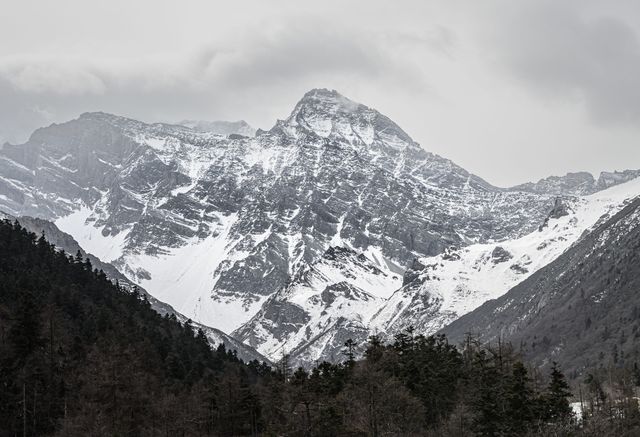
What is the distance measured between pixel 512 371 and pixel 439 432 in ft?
46.6

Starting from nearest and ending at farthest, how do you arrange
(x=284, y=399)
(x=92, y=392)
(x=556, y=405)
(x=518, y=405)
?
(x=92, y=392), (x=518, y=405), (x=284, y=399), (x=556, y=405)

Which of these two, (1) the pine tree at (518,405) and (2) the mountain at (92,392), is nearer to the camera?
(2) the mountain at (92,392)

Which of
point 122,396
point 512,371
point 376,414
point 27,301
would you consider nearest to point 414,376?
point 512,371

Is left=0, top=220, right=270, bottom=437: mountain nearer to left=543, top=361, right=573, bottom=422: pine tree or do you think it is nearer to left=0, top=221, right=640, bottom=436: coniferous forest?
left=0, top=221, right=640, bottom=436: coniferous forest

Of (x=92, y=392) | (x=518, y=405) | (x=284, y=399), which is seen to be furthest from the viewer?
(x=284, y=399)

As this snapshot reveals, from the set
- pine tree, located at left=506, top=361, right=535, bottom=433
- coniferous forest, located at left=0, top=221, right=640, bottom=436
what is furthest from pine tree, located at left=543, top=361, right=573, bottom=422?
pine tree, located at left=506, top=361, right=535, bottom=433

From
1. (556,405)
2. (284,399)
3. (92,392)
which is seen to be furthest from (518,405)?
(92,392)

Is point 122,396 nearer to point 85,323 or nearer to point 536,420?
point 536,420

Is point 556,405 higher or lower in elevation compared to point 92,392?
lower

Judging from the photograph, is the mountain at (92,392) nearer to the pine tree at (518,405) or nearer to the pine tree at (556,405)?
the pine tree at (518,405)

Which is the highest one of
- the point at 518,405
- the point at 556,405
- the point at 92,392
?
the point at 92,392

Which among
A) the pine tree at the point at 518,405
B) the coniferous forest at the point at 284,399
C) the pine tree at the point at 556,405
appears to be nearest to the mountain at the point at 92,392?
the coniferous forest at the point at 284,399

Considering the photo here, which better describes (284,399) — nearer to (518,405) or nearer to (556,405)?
(518,405)

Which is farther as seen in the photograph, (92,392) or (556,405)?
(556,405)
